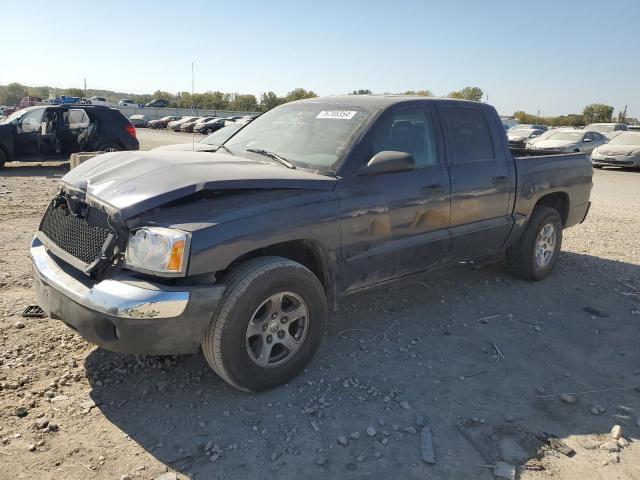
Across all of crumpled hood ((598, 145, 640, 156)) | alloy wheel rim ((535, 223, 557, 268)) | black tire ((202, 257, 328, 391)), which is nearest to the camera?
black tire ((202, 257, 328, 391))

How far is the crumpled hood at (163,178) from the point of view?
9.73ft

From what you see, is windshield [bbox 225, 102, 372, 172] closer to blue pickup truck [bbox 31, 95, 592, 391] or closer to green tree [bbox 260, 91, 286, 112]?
blue pickup truck [bbox 31, 95, 592, 391]

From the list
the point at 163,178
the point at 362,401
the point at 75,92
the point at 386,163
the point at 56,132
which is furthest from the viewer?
the point at 75,92

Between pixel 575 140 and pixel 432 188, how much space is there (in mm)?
19141

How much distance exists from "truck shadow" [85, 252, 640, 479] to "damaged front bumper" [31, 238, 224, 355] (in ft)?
1.56

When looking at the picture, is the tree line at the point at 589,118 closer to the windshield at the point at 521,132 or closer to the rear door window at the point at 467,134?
the windshield at the point at 521,132

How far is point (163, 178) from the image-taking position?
3143mm

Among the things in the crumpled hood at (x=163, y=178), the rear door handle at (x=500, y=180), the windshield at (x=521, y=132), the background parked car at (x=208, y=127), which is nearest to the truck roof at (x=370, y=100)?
the rear door handle at (x=500, y=180)

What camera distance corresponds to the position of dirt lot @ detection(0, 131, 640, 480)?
2691mm

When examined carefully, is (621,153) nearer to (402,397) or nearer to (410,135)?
(410,135)

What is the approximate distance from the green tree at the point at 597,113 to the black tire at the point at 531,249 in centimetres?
6825

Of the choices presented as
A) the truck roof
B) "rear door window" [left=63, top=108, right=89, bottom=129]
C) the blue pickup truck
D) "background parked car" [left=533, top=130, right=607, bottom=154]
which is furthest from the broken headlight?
"background parked car" [left=533, top=130, right=607, bottom=154]

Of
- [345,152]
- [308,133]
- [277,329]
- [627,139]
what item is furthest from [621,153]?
[277,329]

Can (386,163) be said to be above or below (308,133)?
below
